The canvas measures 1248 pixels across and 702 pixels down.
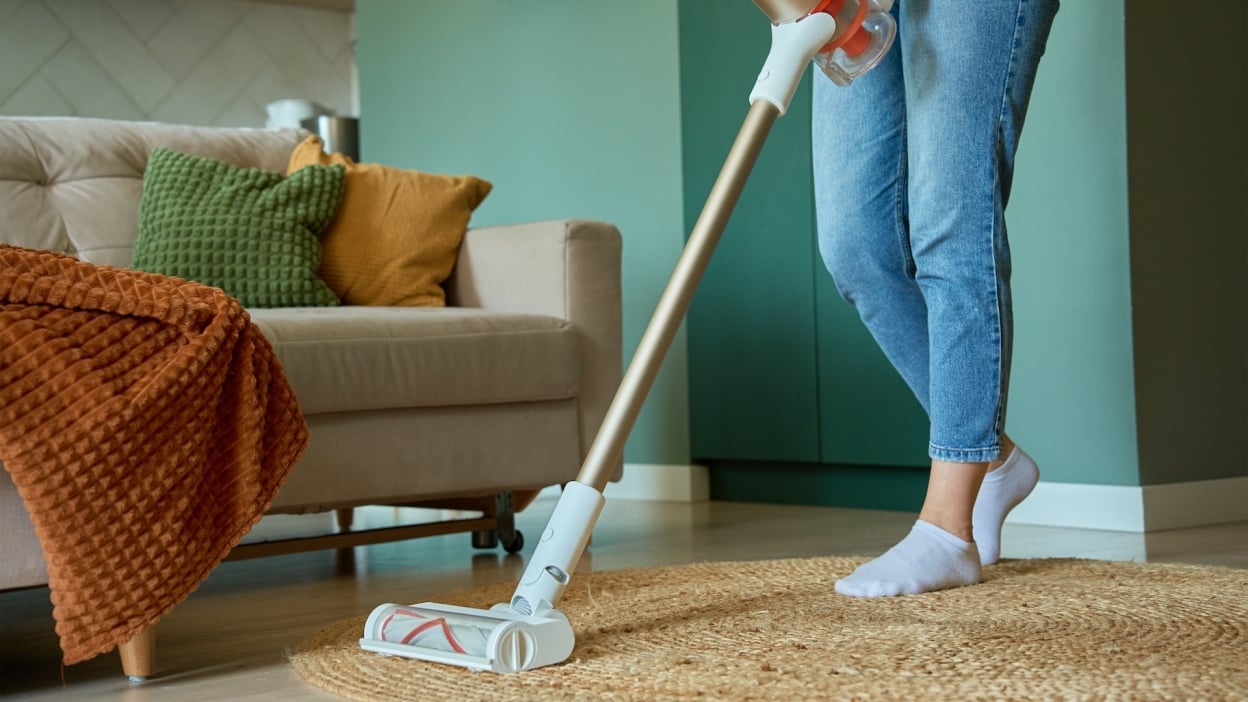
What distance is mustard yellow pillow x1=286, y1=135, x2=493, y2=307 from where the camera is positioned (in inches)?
95.3

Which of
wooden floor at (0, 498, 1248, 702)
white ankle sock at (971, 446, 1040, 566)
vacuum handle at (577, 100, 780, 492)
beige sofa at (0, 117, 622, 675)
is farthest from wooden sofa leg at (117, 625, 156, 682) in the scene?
white ankle sock at (971, 446, 1040, 566)

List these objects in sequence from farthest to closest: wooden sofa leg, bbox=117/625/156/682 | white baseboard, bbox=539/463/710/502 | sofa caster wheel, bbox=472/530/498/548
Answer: white baseboard, bbox=539/463/710/502 < sofa caster wheel, bbox=472/530/498/548 < wooden sofa leg, bbox=117/625/156/682

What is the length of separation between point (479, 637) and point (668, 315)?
1.12ft

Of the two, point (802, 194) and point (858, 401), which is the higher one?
point (802, 194)

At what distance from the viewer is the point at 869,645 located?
A: 1.24 metres

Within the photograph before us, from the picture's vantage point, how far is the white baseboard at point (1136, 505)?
7.73 ft

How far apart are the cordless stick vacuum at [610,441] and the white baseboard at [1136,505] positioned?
119 cm

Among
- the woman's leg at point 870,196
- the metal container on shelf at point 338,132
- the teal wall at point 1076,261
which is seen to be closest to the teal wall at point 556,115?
the metal container on shelf at point 338,132

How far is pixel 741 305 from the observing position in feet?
10.00

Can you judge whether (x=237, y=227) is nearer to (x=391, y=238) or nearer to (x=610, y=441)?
(x=391, y=238)

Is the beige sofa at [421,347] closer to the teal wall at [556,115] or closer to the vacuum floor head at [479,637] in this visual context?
the vacuum floor head at [479,637]

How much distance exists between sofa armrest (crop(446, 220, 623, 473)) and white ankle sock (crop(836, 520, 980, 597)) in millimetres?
798

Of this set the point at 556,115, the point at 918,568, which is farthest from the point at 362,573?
the point at 556,115

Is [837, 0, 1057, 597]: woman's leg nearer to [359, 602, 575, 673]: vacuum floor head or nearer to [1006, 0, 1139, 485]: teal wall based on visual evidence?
[359, 602, 575, 673]: vacuum floor head
